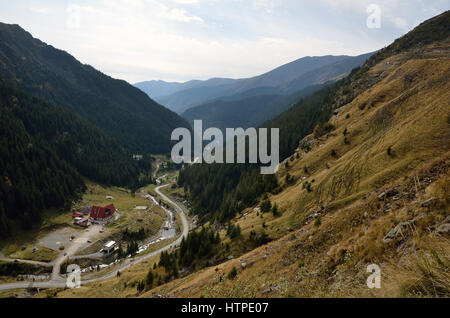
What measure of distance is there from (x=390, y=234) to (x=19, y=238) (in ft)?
413

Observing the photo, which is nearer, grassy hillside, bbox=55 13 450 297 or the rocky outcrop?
grassy hillside, bbox=55 13 450 297

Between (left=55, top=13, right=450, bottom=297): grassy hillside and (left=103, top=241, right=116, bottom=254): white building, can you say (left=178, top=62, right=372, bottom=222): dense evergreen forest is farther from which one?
(left=103, top=241, right=116, bottom=254): white building

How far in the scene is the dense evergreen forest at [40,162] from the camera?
102500 millimetres

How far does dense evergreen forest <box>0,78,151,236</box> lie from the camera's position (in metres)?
102

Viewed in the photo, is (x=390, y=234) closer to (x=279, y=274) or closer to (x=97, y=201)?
(x=279, y=274)

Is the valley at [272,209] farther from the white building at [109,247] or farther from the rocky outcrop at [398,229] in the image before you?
the white building at [109,247]

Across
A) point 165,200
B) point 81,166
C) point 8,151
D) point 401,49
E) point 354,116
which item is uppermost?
point 401,49

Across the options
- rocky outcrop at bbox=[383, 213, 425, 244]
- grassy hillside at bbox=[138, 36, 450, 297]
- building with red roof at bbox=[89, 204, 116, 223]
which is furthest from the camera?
building with red roof at bbox=[89, 204, 116, 223]

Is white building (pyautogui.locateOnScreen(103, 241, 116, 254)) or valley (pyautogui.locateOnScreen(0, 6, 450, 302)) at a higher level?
valley (pyautogui.locateOnScreen(0, 6, 450, 302))

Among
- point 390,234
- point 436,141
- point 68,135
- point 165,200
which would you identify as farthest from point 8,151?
point 436,141

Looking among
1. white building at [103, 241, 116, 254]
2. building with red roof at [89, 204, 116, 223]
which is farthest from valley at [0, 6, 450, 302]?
building with red roof at [89, 204, 116, 223]

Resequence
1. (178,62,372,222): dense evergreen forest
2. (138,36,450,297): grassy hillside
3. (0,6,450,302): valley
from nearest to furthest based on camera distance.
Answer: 1. (138,36,450,297): grassy hillside
2. (0,6,450,302): valley
3. (178,62,372,222): dense evergreen forest
